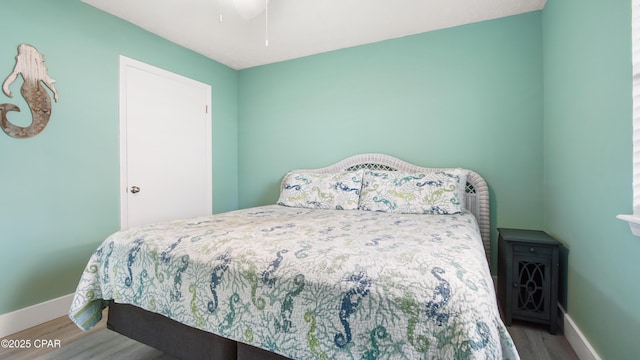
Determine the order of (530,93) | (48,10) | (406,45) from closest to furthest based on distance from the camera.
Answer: (48,10)
(530,93)
(406,45)

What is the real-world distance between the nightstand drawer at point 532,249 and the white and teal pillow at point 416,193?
17.4 inches

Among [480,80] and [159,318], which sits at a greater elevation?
[480,80]

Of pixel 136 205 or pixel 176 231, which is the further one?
pixel 136 205

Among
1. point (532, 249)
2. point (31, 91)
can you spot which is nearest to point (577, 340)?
point (532, 249)

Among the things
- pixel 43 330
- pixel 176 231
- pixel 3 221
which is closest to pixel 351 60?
pixel 176 231

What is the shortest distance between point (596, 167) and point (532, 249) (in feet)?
2.40

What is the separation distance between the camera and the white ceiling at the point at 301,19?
2.30 meters

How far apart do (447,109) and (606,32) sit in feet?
4.53

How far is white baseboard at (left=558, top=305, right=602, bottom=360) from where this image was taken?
1.46 meters

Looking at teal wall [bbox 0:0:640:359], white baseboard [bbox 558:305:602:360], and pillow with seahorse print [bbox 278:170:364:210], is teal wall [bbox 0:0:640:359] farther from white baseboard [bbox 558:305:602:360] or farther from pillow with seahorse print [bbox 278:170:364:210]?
pillow with seahorse print [bbox 278:170:364:210]

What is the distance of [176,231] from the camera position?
152cm

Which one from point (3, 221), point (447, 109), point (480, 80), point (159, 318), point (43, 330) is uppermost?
point (480, 80)

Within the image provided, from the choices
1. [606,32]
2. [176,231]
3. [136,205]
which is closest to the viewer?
[606,32]

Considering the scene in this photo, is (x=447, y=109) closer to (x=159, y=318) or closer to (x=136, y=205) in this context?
(x=159, y=318)
